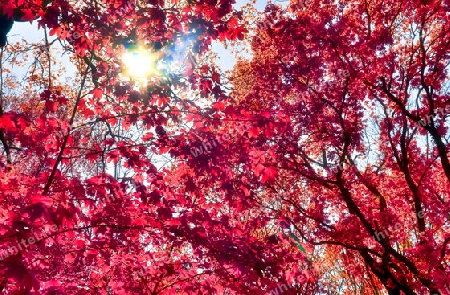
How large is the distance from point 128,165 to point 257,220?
3.85 metres

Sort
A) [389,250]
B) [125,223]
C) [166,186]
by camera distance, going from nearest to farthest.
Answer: [125,223] < [166,186] < [389,250]

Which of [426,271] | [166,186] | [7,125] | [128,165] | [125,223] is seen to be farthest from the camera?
[426,271]

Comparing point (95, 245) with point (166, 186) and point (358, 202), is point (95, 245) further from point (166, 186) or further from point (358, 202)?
point (358, 202)

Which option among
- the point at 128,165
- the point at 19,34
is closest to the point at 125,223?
the point at 128,165

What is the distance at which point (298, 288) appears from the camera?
1084cm

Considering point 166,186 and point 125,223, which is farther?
point 166,186

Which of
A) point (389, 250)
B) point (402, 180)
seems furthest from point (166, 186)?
point (402, 180)

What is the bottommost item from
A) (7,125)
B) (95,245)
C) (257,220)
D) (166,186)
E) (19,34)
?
(95,245)

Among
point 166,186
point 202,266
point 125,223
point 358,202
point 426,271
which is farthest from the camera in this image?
point 358,202

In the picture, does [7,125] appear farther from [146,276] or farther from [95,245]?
[146,276]

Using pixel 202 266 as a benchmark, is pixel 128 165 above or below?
above

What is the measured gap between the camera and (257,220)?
7918mm

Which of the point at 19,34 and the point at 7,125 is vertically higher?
the point at 19,34

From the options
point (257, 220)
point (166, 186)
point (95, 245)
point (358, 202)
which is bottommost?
point (95, 245)
